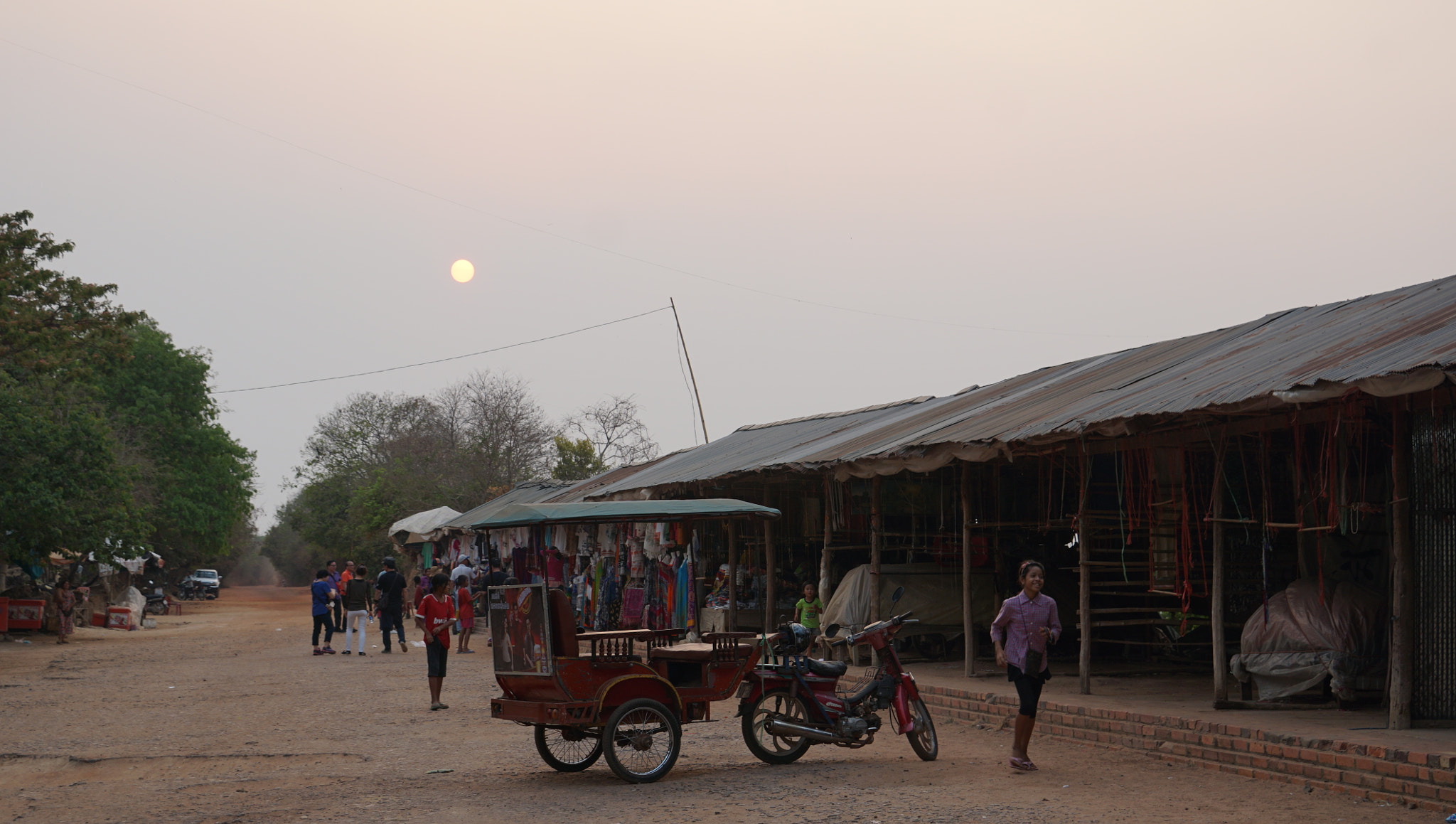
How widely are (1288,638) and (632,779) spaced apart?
543 cm

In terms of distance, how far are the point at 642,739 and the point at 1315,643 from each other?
5389 mm

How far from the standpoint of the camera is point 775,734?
9.35m

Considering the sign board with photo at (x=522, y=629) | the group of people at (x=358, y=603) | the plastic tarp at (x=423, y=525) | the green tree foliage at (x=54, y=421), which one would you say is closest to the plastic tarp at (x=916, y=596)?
the sign board with photo at (x=522, y=629)

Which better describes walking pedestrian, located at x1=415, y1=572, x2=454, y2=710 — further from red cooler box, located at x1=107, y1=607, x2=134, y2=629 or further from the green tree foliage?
red cooler box, located at x1=107, y1=607, x2=134, y2=629

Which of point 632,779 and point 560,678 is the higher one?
point 560,678

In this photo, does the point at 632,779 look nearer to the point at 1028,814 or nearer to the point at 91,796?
the point at 1028,814

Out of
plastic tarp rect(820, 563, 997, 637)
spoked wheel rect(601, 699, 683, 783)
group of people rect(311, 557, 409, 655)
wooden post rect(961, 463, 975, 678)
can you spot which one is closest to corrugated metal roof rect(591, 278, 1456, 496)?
wooden post rect(961, 463, 975, 678)

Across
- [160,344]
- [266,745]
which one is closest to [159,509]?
[160,344]

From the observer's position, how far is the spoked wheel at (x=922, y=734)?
9398 millimetres

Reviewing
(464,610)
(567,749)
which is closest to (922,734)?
(567,749)

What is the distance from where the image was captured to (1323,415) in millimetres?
8992

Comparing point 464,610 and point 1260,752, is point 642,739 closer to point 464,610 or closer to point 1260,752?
point 1260,752

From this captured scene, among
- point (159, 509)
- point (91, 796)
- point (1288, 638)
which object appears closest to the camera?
point (91, 796)

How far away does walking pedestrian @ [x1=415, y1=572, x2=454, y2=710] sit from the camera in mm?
12734
